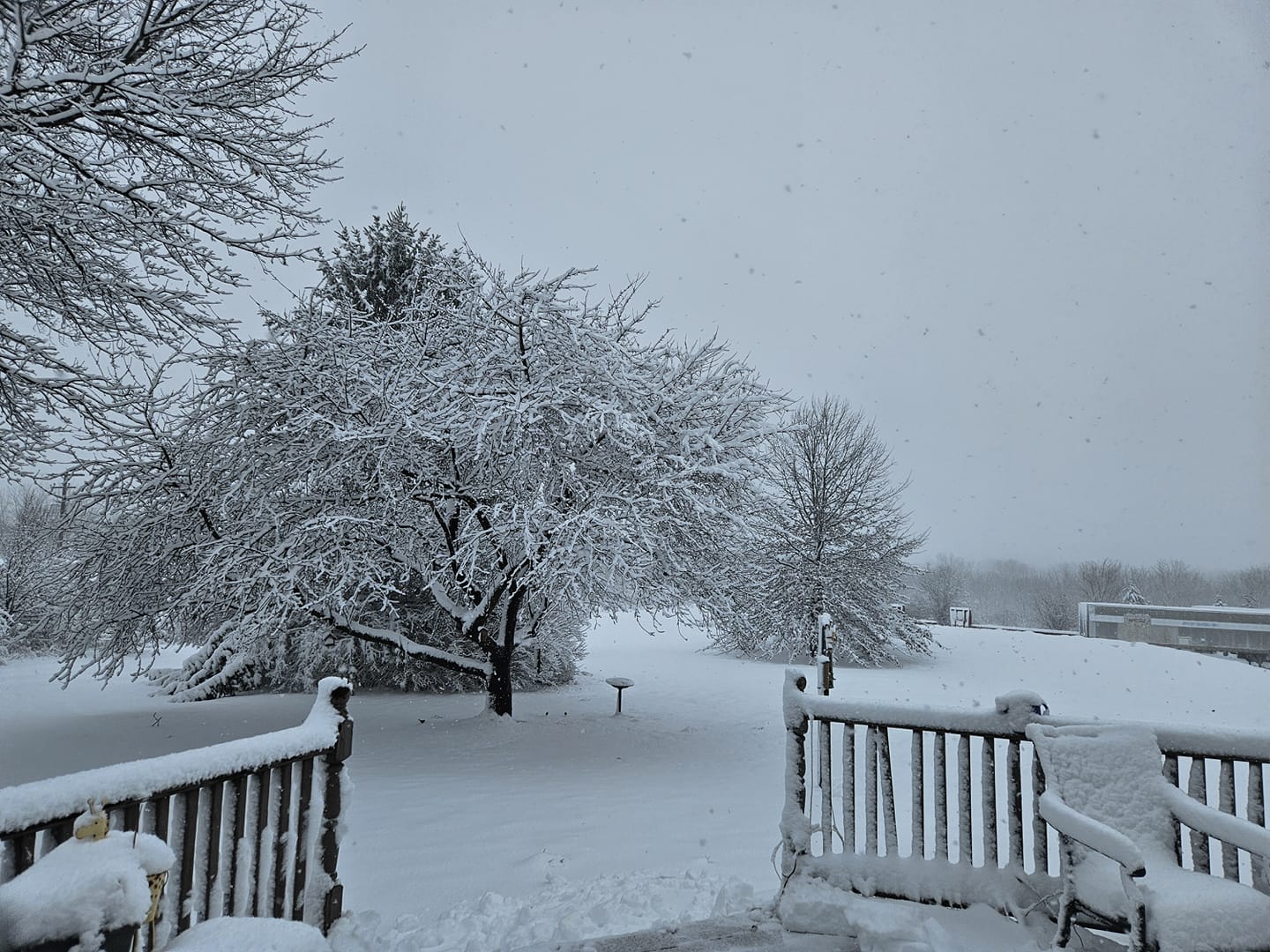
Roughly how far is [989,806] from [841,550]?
642 inches

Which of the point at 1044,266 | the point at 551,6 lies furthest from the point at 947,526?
the point at 551,6

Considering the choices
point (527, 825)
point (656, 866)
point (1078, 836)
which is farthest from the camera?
point (527, 825)

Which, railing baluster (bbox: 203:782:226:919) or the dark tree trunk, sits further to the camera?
the dark tree trunk

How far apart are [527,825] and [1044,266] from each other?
612 feet

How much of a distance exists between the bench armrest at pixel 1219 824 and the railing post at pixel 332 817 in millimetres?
3834

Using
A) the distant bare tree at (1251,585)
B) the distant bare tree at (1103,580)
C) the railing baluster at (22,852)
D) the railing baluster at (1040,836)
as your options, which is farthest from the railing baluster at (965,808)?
the distant bare tree at (1251,585)

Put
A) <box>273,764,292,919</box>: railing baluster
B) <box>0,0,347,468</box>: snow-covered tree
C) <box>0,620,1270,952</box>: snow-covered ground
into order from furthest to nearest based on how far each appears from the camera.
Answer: <box>0,0,347,468</box>: snow-covered tree, <box>0,620,1270,952</box>: snow-covered ground, <box>273,764,292,919</box>: railing baluster

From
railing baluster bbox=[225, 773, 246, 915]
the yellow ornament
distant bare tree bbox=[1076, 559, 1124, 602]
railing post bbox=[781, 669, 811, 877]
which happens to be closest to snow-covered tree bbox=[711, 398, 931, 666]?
railing post bbox=[781, 669, 811, 877]

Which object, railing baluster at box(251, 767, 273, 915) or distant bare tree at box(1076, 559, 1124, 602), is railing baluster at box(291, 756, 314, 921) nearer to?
railing baluster at box(251, 767, 273, 915)

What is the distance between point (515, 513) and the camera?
7172 mm

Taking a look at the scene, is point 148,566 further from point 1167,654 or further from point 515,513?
point 1167,654

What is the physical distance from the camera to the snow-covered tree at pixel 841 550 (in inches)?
729

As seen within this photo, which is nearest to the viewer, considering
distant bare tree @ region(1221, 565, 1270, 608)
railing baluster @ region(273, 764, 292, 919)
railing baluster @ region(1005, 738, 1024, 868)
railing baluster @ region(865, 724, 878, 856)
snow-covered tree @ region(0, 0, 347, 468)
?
railing baluster @ region(273, 764, 292, 919)

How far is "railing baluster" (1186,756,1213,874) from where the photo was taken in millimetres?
3080
